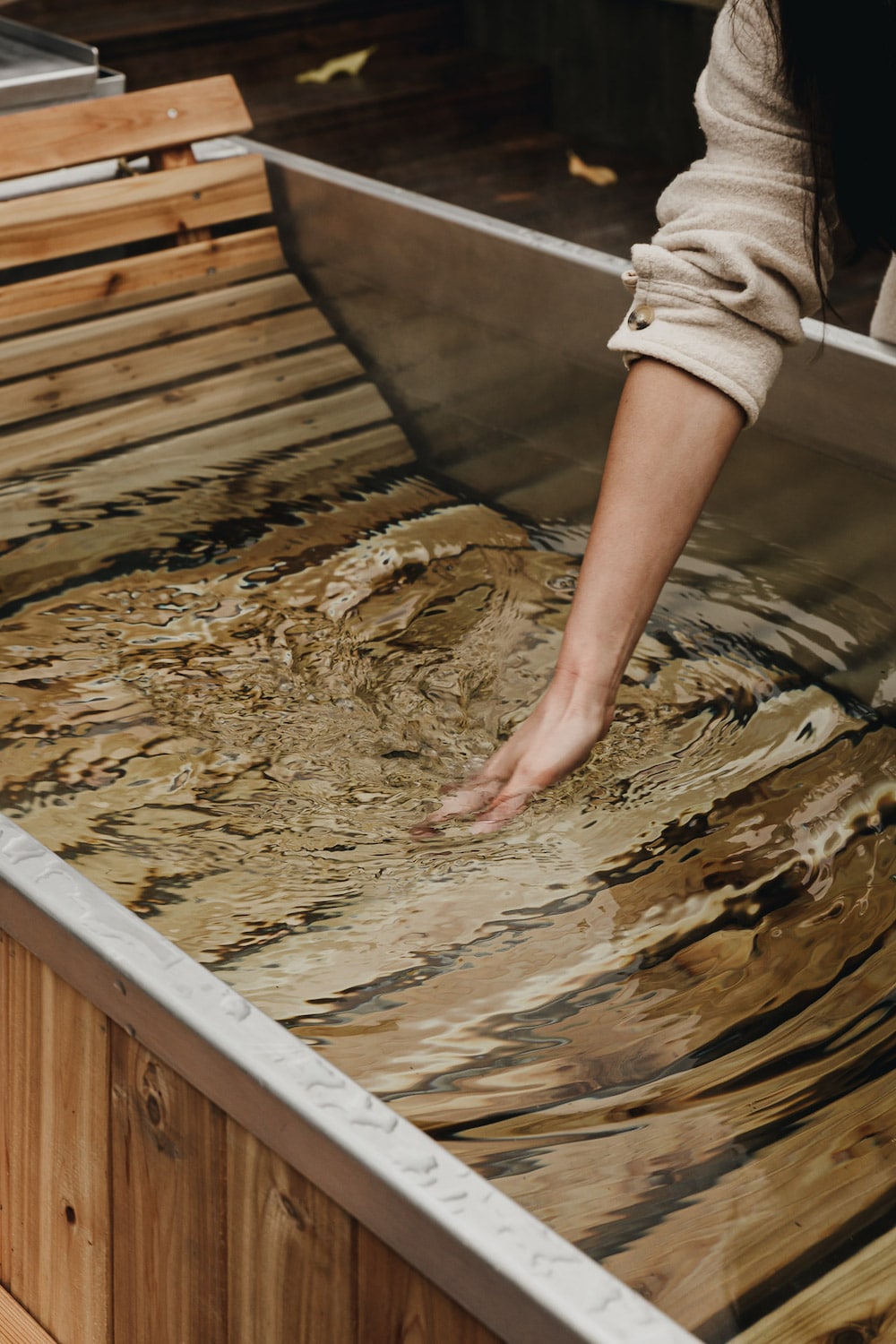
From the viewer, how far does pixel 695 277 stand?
1.13 m

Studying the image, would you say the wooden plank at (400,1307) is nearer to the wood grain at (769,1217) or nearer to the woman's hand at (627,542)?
the wood grain at (769,1217)

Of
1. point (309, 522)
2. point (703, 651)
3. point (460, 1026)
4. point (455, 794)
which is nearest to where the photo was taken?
point (460, 1026)

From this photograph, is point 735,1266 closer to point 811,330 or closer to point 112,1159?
point 112,1159

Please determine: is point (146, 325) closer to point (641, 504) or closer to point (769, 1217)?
point (641, 504)

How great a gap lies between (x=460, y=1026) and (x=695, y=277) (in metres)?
0.62

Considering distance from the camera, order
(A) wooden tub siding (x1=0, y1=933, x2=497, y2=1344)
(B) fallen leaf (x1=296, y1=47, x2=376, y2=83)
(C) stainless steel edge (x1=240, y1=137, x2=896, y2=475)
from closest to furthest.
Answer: (A) wooden tub siding (x1=0, y1=933, x2=497, y2=1344) < (C) stainless steel edge (x1=240, y1=137, x2=896, y2=475) < (B) fallen leaf (x1=296, y1=47, x2=376, y2=83)

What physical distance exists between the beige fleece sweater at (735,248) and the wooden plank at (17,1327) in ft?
2.91

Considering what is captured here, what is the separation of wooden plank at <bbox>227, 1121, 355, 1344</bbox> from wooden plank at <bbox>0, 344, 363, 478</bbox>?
1315 mm

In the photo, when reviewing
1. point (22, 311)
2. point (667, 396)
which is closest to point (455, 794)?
point (667, 396)

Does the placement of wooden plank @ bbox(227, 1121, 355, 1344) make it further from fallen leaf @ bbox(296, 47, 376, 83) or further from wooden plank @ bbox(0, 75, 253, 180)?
fallen leaf @ bbox(296, 47, 376, 83)

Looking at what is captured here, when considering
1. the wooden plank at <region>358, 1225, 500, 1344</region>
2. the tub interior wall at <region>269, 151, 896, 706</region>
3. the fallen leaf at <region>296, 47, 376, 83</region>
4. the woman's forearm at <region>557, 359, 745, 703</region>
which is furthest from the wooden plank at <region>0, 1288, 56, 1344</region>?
the fallen leaf at <region>296, 47, 376, 83</region>

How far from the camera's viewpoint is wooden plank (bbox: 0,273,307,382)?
207cm

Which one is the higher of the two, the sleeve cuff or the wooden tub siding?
the sleeve cuff

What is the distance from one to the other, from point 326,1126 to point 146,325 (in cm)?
167
